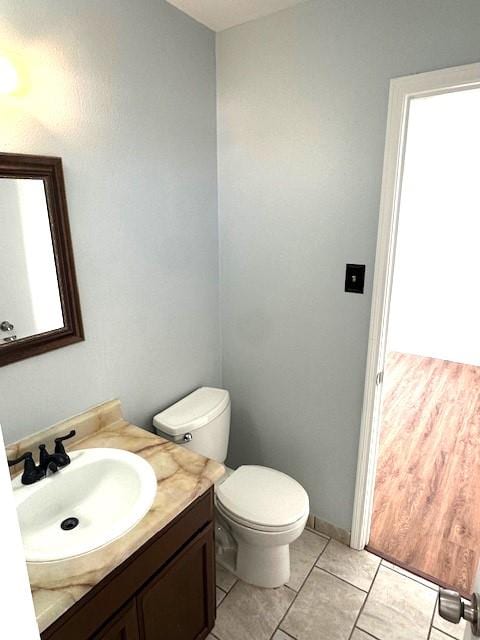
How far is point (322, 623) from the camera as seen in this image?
65.7 inches

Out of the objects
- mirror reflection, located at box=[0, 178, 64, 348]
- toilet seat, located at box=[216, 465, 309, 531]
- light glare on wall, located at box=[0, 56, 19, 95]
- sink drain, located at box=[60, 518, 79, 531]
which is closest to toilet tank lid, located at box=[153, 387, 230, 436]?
toilet seat, located at box=[216, 465, 309, 531]

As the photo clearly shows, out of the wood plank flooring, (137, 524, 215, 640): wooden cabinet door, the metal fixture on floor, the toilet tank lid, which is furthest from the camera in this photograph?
the wood plank flooring

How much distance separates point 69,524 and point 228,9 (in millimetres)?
2005

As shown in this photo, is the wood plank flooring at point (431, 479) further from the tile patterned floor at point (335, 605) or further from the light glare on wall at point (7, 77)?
the light glare on wall at point (7, 77)

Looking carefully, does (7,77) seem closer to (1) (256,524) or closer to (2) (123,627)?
(2) (123,627)

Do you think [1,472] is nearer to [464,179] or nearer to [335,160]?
[335,160]

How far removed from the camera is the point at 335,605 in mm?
1742

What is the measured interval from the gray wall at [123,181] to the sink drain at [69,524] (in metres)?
0.33

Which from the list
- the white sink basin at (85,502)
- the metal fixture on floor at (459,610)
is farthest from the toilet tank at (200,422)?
the metal fixture on floor at (459,610)

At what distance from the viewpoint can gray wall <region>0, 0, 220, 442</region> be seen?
1283 mm

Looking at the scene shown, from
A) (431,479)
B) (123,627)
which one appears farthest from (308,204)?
(431,479)

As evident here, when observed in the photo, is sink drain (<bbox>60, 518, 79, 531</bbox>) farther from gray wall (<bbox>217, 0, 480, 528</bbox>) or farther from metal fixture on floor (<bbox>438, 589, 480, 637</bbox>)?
gray wall (<bbox>217, 0, 480, 528</bbox>)

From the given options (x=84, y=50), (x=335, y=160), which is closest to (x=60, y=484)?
(x=84, y=50)

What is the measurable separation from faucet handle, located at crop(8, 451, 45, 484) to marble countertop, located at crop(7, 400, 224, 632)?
8cm
